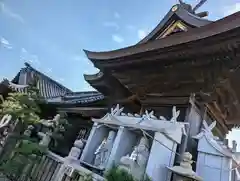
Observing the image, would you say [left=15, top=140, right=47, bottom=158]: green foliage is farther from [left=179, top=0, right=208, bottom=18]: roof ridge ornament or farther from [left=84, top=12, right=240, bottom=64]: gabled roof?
[left=179, top=0, right=208, bottom=18]: roof ridge ornament

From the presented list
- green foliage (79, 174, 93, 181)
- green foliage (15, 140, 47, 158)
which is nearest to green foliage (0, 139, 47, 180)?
green foliage (15, 140, 47, 158)

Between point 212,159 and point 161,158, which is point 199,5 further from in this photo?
point 161,158

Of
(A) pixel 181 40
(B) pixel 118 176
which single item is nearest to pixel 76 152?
(B) pixel 118 176

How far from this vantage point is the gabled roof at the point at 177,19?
5.83m

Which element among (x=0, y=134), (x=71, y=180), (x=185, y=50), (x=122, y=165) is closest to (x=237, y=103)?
(x=185, y=50)

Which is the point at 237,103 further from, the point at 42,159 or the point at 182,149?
the point at 42,159

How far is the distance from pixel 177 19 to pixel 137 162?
4473 millimetres

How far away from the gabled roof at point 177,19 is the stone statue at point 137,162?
→ 359cm

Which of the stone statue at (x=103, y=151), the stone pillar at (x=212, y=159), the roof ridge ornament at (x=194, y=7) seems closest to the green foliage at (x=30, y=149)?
the stone statue at (x=103, y=151)

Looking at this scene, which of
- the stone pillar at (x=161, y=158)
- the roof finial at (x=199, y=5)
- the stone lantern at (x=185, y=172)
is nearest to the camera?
the stone lantern at (x=185, y=172)

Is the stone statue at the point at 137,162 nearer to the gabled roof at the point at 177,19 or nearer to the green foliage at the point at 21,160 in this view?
the green foliage at the point at 21,160

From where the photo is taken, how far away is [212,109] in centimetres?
517

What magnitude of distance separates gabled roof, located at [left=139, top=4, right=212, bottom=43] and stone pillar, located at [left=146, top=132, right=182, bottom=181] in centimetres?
334

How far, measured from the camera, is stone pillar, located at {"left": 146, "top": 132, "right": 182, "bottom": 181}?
3.67m
